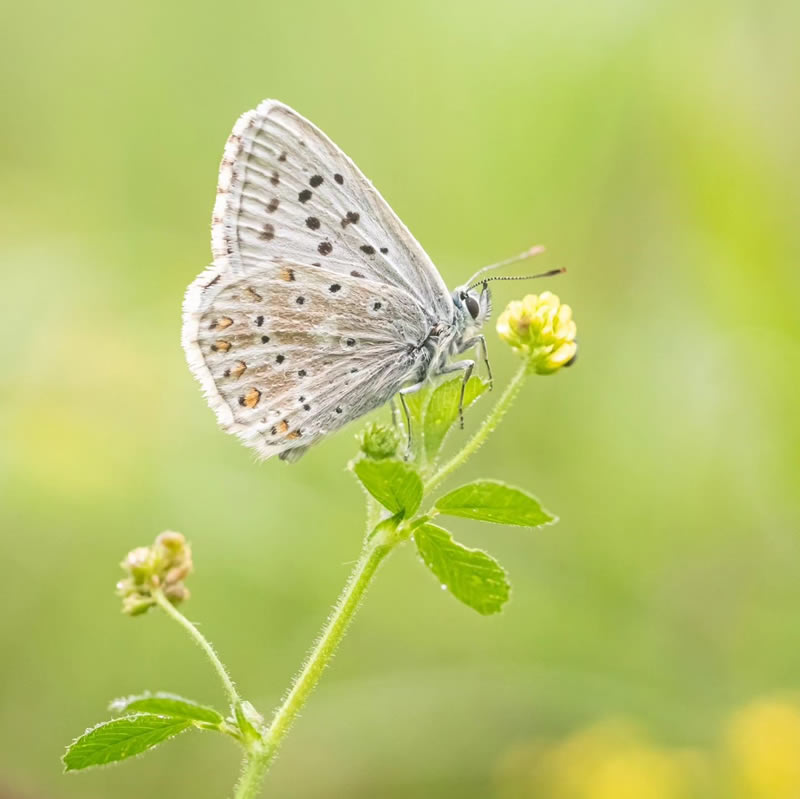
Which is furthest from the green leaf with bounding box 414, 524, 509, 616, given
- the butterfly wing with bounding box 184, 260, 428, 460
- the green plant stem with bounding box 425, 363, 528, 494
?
the butterfly wing with bounding box 184, 260, 428, 460

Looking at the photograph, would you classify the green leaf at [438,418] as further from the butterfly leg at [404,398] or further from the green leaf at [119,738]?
the green leaf at [119,738]

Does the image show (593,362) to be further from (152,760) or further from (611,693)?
(152,760)

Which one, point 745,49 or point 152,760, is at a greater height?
point 745,49

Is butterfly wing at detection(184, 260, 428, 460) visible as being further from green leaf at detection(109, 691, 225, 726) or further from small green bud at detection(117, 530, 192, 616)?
green leaf at detection(109, 691, 225, 726)

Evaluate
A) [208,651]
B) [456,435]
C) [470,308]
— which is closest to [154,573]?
[208,651]

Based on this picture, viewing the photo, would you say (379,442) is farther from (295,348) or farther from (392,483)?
(295,348)

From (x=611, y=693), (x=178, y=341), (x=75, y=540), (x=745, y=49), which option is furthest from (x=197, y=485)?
(x=745, y=49)
